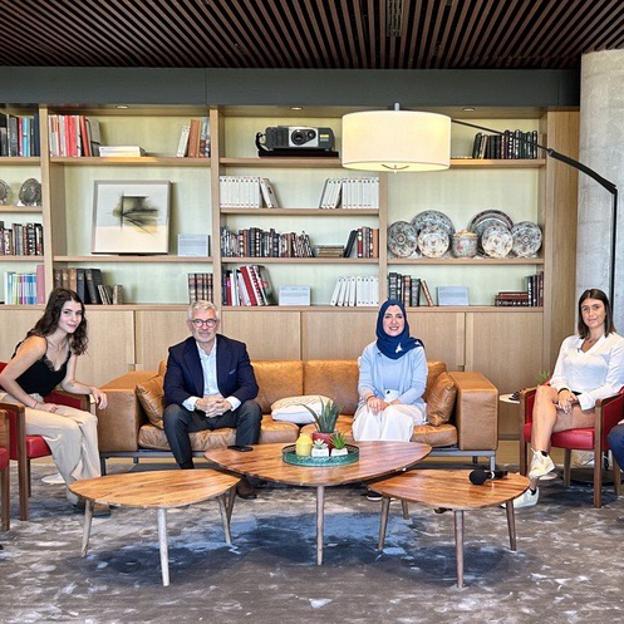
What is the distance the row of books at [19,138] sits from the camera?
6.41 metres

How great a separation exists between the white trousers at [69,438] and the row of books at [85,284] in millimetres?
2035

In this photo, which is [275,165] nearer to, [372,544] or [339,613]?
[372,544]

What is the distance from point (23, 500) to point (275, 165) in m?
3.46

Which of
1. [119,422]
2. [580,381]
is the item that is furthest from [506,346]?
[119,422]

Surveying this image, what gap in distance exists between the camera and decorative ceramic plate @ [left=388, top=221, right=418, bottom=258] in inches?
261

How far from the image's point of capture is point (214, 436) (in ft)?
15.8

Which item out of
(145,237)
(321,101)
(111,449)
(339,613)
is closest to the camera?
(339,613)

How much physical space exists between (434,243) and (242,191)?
5.37ft

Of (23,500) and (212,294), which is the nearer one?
(23,500)

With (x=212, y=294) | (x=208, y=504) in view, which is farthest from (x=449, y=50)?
(x=208, y=504)

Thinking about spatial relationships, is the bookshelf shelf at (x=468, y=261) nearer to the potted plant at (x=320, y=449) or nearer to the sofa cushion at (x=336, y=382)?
the sofa cushion at (x=336, y=382)

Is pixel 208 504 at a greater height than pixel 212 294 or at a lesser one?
lesser

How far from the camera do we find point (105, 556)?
12.5 ft

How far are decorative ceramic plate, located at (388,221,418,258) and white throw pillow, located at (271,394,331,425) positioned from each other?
1915mm
